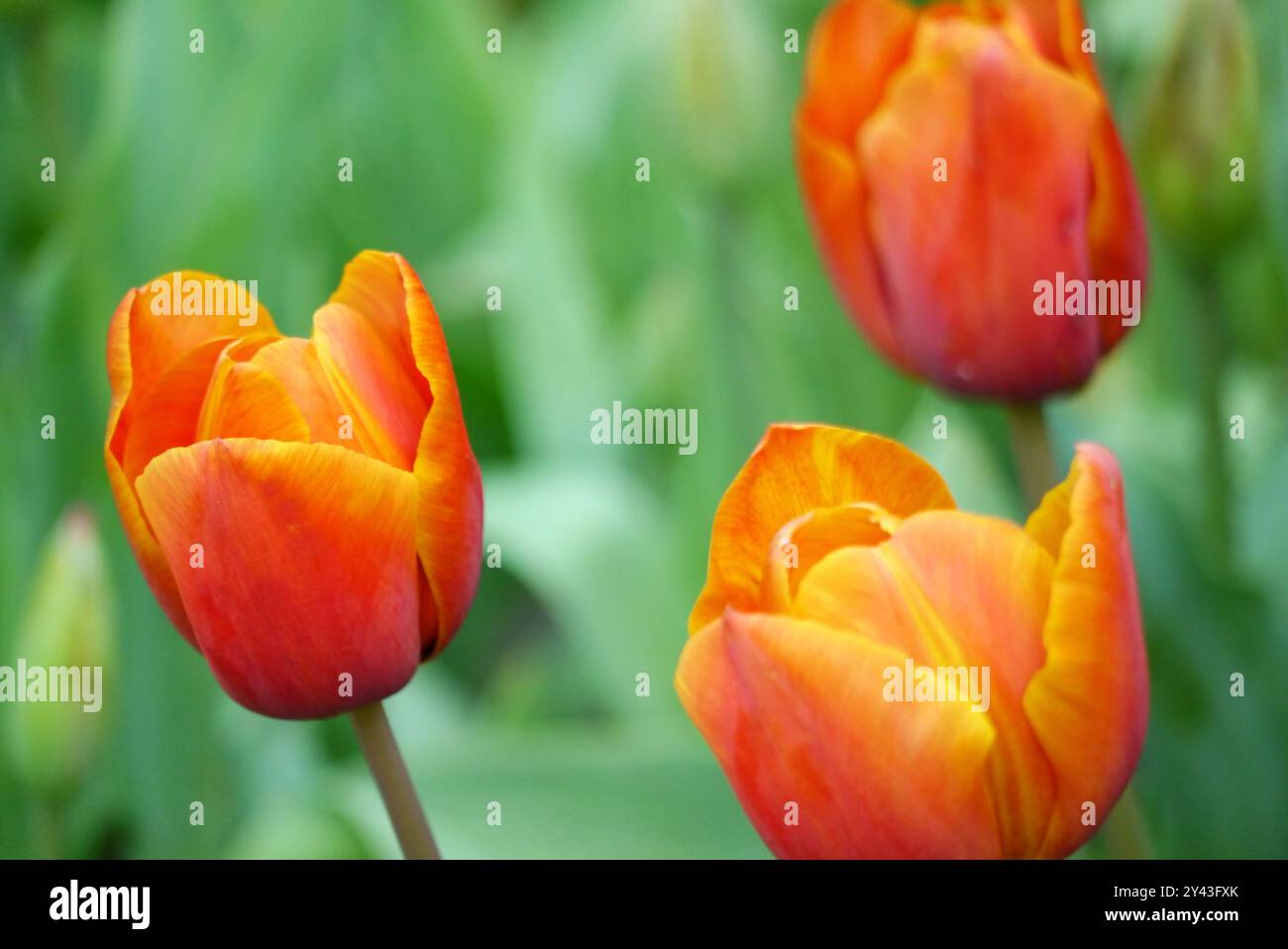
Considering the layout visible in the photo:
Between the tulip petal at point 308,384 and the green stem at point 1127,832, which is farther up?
the tulip petal at point 308,384

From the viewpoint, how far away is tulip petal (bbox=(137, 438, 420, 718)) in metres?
0.33

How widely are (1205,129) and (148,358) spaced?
0.41m

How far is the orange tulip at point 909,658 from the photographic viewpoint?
0.31 meters

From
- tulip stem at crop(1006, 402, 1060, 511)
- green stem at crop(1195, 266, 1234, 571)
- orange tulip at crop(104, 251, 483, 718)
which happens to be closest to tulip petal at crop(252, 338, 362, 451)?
orange tulip at crop(104, 251, 483, 718)

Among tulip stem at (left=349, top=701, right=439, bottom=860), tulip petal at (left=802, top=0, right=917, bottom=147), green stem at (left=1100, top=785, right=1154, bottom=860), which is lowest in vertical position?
green stem at (left=1100, top=785, right=1154, bottom=860)

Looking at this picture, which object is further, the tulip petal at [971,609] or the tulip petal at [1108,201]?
the tulip petal at [1108,201]

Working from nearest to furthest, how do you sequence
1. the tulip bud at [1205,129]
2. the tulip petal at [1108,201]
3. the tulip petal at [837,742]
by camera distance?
the tulip petal at [837,742] < the tulip petal at [1108,201] < the tulip bud at [1205,129]

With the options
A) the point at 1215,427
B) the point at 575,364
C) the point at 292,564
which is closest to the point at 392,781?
the point at 292,564

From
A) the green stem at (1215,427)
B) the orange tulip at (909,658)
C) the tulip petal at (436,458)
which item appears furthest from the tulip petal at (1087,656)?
the green stem at (1215,427)

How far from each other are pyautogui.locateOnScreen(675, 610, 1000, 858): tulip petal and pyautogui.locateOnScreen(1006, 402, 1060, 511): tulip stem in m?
0.16

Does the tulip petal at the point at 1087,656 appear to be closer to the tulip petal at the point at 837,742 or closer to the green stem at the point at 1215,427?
the tulip petal at the point at 837,742

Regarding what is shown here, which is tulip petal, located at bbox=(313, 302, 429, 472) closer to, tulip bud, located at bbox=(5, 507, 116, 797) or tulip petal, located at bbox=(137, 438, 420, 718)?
tulip petal, located at bbox=(137, 438, 420, 718)

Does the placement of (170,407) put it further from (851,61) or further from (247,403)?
(851,61)
